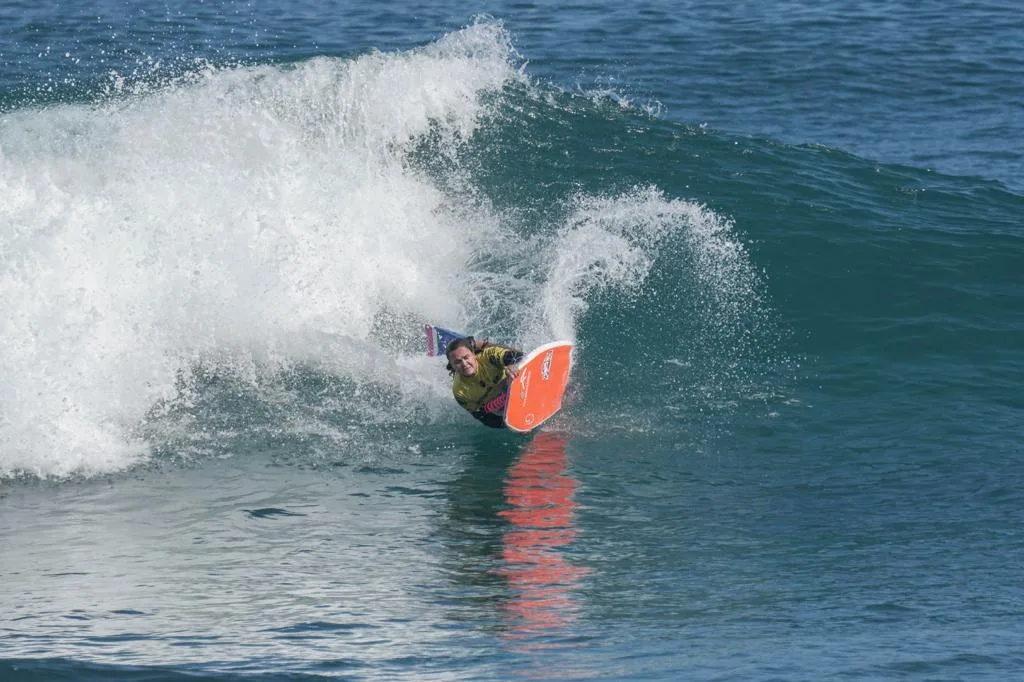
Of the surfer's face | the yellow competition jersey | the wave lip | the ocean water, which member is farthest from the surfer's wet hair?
the wave lip

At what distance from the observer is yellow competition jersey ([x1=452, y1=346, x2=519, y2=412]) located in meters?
13.2

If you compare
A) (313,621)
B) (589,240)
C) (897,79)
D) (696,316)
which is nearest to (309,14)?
(897,79)

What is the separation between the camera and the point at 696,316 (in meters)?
16.2

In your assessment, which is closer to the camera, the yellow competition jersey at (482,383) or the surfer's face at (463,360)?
the surfer's face at (463,360)

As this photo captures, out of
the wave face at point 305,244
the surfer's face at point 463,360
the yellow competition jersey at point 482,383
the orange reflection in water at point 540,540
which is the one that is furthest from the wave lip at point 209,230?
the orange reflection in water at point 540,540

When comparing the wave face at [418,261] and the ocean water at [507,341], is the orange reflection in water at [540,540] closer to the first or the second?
the ocean water at [507,341]

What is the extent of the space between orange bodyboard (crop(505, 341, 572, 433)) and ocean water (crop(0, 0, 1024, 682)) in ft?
0.94

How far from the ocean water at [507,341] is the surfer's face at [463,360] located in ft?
2.93

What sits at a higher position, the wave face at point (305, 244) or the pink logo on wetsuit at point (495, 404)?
the wave face at point (305, 244)

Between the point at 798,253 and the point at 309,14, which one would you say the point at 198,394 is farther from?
the point at 309,14

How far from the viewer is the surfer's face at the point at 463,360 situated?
1284cm

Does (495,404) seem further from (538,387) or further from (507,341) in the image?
(507,341)

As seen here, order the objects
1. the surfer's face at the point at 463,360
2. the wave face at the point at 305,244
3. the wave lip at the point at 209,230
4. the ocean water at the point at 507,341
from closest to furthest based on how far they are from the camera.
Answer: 1. the ocean water at the point at 507,341
2. the surfer's face at the point at 463,360
3. the wave lip at the point at 209,230
4. the wave face at the point at 305,244

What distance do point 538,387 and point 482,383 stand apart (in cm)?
60
